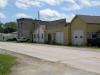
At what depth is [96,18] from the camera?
32.5 metres

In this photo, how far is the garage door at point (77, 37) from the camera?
30750 millimetres

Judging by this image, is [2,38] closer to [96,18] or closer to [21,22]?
[21,22]

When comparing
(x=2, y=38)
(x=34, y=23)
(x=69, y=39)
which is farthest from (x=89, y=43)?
(x=2, y=38)

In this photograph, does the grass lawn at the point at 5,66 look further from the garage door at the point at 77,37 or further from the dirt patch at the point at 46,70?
the garage door at the point at 77,37

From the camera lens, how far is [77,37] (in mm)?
31656

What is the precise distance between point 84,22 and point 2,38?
52.7 m

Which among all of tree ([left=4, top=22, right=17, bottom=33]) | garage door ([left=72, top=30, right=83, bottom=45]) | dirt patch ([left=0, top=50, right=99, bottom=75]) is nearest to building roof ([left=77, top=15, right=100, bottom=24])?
garage door ([left=72, top=30, right=83, bottom=45])

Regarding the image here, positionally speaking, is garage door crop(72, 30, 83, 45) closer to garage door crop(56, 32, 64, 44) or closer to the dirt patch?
garage door crop(56, 32, 64, 44)

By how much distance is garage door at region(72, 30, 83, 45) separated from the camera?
101 feet

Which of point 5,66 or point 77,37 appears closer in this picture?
point 5,66

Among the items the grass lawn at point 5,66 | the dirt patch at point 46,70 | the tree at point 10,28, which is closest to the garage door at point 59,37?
the grass lawn at point 5,66

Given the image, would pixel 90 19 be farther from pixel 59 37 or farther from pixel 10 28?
pixel 10 28

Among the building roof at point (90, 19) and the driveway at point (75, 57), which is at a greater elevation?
the building roof at point (90, 19)

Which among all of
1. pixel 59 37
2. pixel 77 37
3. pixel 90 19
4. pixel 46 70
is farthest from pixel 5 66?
pixel 59 37
